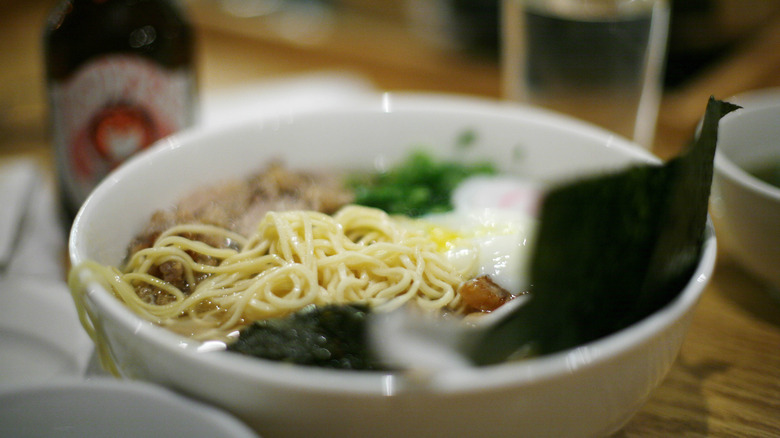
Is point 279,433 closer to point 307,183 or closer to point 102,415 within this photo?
point 102,415

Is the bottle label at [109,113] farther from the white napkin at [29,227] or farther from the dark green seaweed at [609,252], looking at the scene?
the dark green seaweed at [609,252]

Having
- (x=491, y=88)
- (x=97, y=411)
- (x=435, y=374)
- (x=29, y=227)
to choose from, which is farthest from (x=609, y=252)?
(x=491, y=88)

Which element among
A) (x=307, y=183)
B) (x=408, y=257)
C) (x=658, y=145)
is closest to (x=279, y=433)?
(x=408, y=257)

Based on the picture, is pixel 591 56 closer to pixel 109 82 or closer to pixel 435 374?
pixel 109 82

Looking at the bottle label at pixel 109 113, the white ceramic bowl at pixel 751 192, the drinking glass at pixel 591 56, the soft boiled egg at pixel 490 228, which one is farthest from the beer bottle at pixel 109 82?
the white ceramic bowl at pixel 751 192

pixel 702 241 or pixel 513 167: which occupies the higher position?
pixel 702 241
